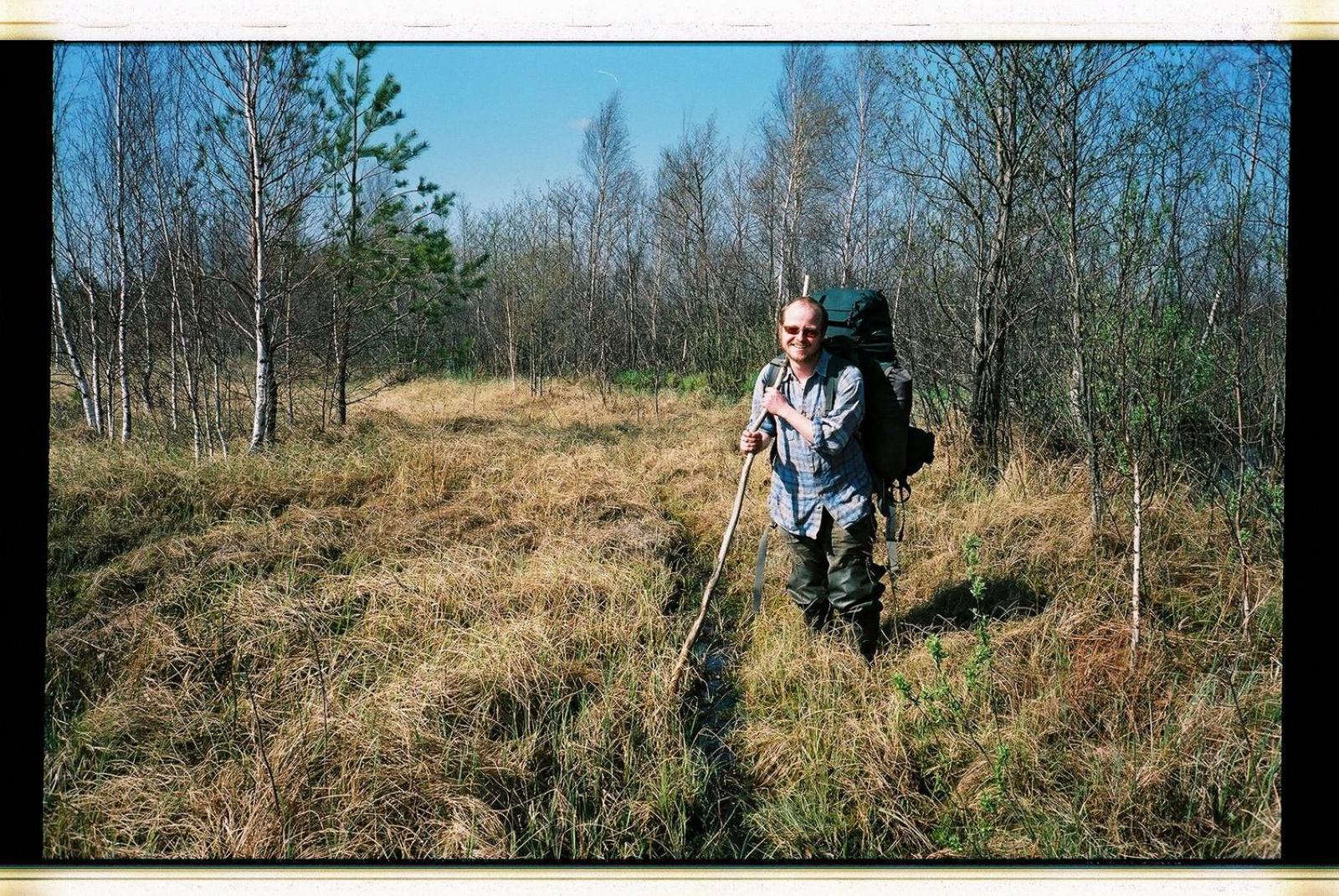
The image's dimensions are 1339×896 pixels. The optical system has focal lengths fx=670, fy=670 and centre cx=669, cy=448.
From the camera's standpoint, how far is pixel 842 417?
9.67 feet

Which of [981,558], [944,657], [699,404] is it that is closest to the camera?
[944,657]

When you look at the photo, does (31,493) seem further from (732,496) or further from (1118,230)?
(732,496)

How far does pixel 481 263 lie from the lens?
31.3 feet

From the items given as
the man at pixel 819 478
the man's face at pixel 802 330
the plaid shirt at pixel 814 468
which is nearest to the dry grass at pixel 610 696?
the man at pixel 819 478

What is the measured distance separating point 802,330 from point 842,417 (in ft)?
1.39

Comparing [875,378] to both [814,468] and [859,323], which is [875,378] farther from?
[814,468]

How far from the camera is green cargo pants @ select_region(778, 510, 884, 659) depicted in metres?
3.23

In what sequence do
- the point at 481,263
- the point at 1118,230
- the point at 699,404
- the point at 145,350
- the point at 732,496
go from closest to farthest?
1. the point at 1118,230
2. the point at 732,496
3. the point at 145,350
4. the point at 481,263
5. the point at 699,404

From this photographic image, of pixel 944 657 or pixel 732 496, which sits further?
pixel 732 496

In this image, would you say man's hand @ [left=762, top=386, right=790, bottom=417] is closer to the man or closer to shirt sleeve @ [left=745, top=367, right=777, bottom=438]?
the man

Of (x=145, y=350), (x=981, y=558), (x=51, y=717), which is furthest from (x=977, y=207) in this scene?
(x=145, y=350)

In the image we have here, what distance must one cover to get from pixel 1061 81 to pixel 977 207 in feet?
4.80

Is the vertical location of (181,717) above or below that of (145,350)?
below

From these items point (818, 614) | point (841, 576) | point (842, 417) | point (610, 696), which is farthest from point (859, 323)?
point (610, 696)
